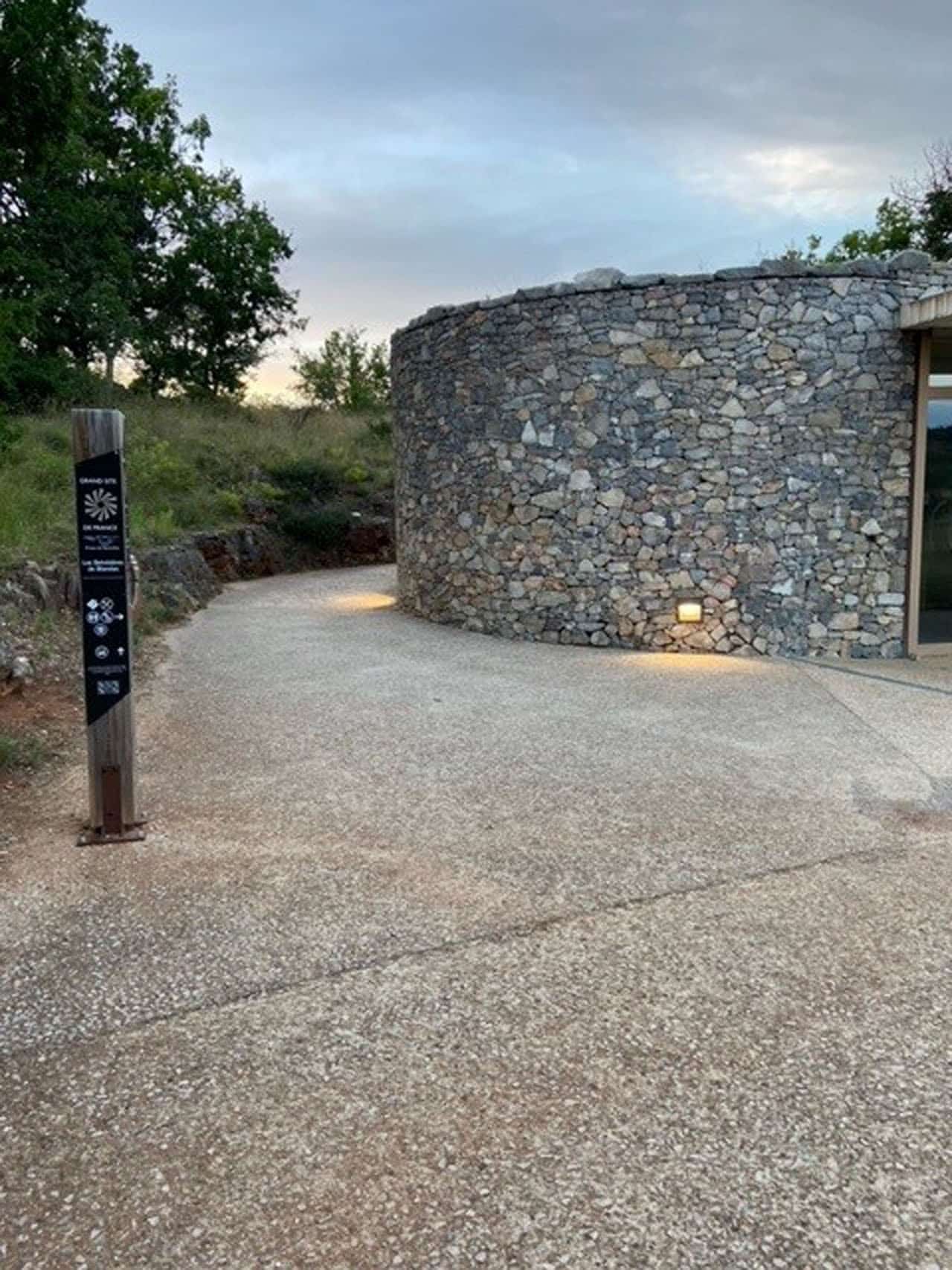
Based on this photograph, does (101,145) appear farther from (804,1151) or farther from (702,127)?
(804,1151)

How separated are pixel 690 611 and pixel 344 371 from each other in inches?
805

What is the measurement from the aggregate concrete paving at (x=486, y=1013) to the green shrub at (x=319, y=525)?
36.3ft

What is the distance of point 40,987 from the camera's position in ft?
7.98

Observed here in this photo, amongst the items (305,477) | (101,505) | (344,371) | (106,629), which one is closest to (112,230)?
(305,477)

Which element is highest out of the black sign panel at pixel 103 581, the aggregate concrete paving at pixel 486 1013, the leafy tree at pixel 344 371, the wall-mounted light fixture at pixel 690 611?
the leafy tree at pixel 344 371

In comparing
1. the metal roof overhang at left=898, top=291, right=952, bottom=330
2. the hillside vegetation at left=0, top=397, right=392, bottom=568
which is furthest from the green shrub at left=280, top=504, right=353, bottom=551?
the metal roof overhang at left=898, top=291, right=952, bottom=330

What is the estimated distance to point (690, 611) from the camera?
778 centimetres

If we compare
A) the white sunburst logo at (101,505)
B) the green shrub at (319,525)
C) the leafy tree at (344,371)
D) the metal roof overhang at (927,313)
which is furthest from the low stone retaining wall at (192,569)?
the leafy tree at (344,371)

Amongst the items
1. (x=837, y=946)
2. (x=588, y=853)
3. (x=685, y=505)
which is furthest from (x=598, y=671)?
(x=837, y=946)

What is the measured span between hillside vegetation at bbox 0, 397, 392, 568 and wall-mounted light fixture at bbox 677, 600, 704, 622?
5.91m

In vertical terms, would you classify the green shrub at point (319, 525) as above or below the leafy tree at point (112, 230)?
below

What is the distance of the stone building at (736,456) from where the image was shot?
24.0ft

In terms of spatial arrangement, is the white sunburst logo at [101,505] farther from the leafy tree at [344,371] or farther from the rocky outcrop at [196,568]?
the leafy tree at [344,371]

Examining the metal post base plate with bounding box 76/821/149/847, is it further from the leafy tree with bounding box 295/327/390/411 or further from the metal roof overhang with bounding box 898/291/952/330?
the leafy tree with bounding box 295/327/390/411
